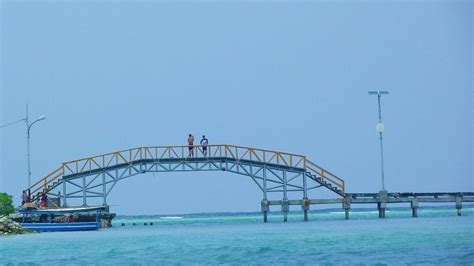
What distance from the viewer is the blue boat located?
2404 inches

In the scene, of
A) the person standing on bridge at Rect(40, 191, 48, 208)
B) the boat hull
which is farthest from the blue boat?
the person standing on bridge at Rect(40, 191, 48, 208)

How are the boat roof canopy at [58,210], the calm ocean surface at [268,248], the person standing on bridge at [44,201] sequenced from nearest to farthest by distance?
the calm ocean surface at [268,248] < the boat roof canopy at [58,210] < the person standing on bridge at [44,201]

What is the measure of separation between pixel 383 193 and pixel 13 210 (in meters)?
20.9

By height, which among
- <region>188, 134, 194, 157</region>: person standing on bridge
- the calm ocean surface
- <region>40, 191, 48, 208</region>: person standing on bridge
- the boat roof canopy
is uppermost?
<region>188, 134, 194, 157</region>: person standing on bridge

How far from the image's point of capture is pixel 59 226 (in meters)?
61.8

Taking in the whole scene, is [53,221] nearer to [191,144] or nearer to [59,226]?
[59,226]

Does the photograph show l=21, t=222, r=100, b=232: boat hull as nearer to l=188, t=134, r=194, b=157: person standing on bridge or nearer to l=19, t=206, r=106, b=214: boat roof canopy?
l=19, t=206, r=106, b=214: boat roof canopy

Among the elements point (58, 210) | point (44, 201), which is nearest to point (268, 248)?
point (58, 210)

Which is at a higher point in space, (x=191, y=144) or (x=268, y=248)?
(x=191, y=144)

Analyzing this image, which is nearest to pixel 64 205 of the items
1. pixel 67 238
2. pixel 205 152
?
pixel 205 152

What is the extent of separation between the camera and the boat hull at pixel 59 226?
201ft

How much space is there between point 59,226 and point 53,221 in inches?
19.6

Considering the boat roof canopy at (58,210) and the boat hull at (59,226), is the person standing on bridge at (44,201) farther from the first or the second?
the boat hull at (59,226)

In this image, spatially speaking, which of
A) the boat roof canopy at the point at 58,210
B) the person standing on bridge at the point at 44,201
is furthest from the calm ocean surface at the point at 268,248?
the person standing on bridge at the point at 44,201
